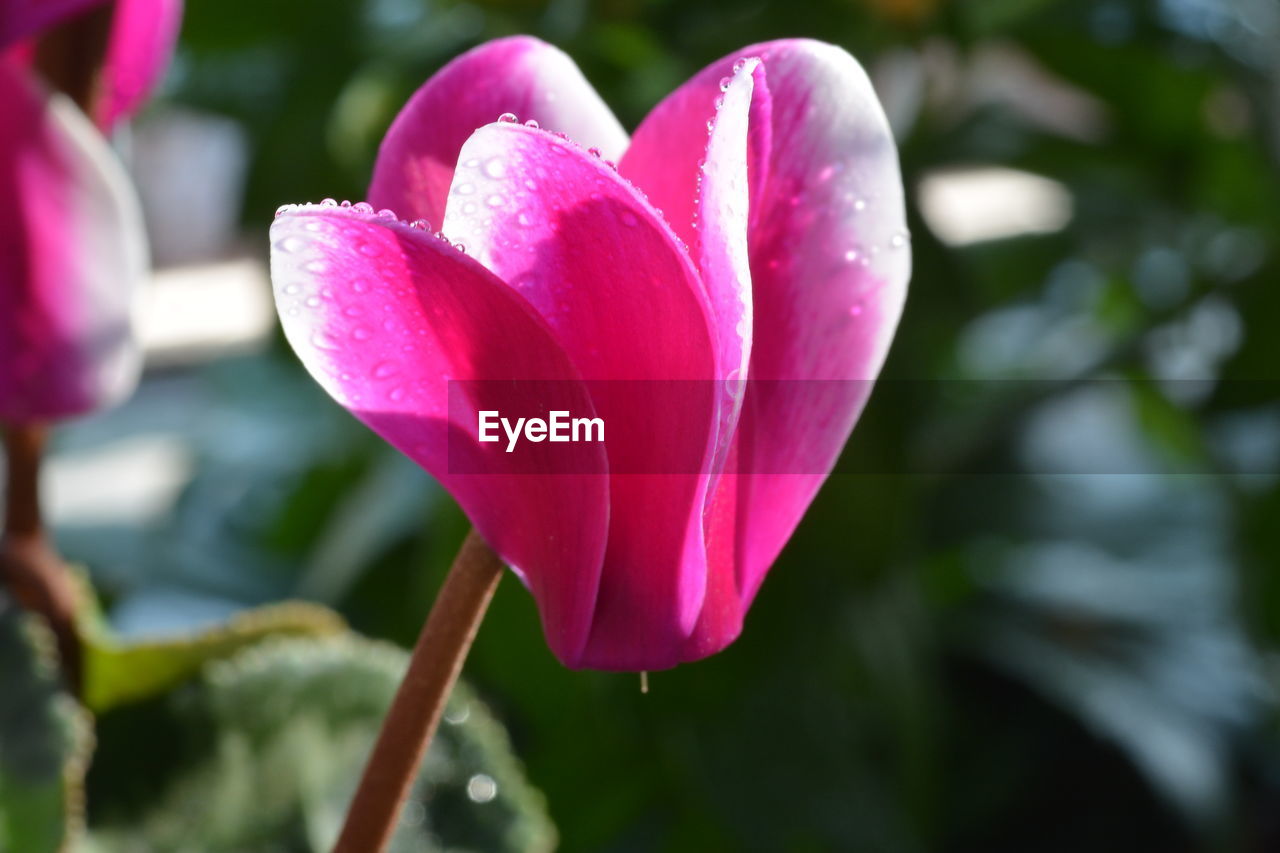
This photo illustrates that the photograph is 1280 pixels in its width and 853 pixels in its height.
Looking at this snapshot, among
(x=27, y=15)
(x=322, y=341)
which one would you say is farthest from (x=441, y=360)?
(x=27, y=15)

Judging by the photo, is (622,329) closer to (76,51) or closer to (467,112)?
(467,112)

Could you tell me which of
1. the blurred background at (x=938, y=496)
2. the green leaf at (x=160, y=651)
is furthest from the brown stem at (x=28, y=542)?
the blurred background at (x=938, y=496)

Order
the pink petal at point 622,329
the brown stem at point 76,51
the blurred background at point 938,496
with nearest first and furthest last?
the pink petal at point 622,329
the brown stem at point 76,51
the blurred background at point 938,496

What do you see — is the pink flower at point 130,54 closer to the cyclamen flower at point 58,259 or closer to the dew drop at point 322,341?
the cyclamen flower at point 58,259

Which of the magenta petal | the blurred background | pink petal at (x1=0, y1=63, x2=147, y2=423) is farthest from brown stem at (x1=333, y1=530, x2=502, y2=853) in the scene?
the blurred background

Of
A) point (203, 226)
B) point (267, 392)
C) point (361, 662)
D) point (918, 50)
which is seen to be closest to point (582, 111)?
point (361, 662)

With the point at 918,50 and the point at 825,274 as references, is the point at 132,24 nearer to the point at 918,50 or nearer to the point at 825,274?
the point at 825,274
